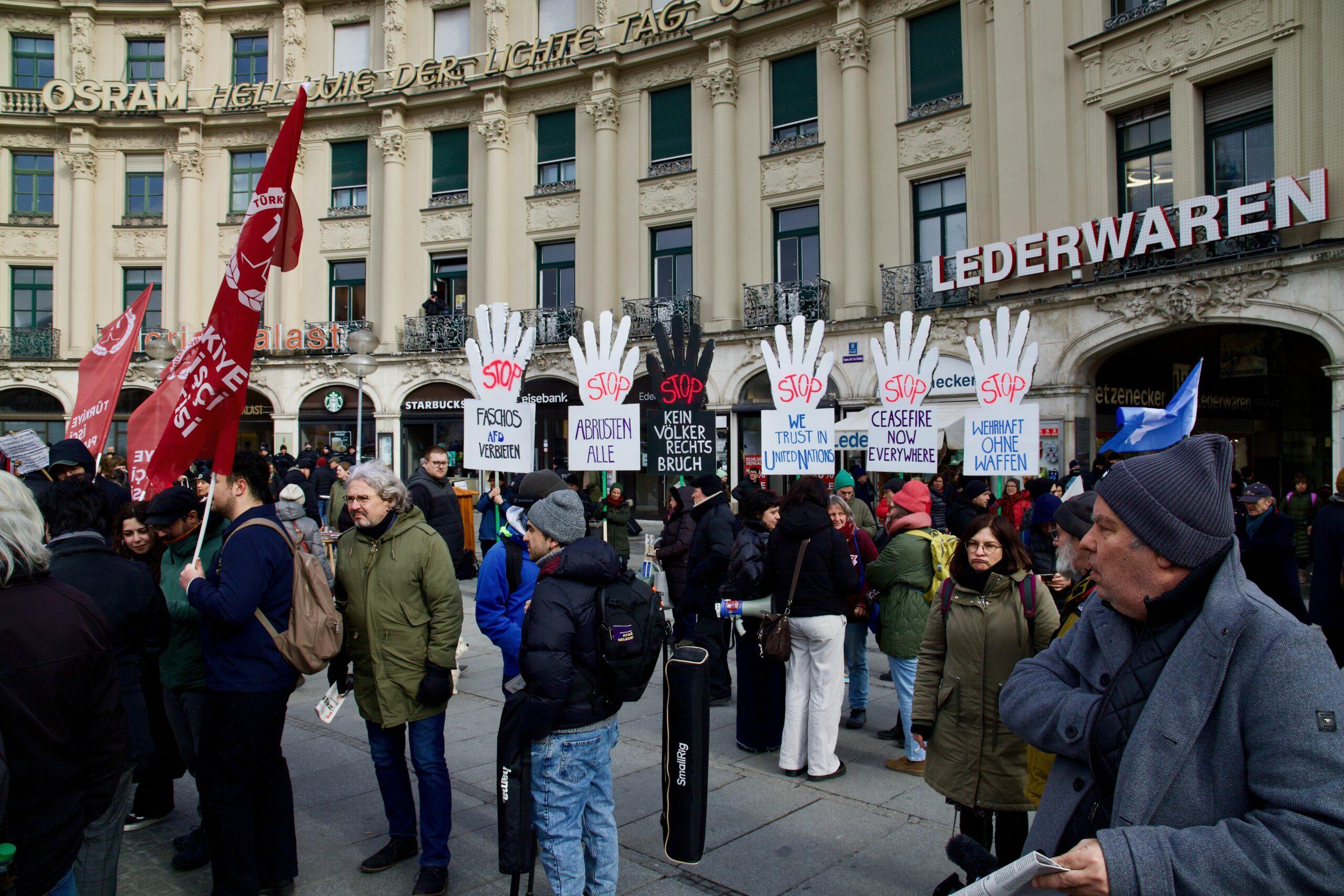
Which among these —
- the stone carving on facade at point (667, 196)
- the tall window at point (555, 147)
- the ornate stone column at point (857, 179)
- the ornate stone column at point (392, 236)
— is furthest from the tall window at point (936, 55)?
the ornate stone column at point (392, 236)

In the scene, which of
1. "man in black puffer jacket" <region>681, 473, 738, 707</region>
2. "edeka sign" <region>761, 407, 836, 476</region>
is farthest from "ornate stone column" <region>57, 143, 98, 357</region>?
"man in black puffer jacket" <region>681, 473, 738, 707</region>

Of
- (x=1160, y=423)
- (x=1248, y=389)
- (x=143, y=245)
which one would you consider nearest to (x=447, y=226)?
(x=143, y=245)

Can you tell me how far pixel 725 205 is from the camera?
20.5 meters

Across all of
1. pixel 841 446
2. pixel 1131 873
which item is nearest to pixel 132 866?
pixel 1131 873

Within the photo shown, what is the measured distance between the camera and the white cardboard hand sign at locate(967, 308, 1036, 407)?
1043cm

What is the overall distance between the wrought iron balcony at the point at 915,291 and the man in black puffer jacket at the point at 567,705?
15.6 metres

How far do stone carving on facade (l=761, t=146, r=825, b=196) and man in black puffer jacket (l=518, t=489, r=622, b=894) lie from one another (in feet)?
59.1

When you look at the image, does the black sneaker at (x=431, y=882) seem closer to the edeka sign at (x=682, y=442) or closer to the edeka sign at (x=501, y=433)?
the edeka sign at (x=682, y=442)

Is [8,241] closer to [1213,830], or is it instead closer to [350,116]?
[350,116]

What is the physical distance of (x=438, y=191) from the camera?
24656 millimetres

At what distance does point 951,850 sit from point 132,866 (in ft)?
13.4

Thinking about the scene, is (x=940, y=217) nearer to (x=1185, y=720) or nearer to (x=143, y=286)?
(x=1185, y=720)

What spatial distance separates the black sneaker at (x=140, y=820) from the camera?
4535mm

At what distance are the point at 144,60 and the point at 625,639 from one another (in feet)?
103
